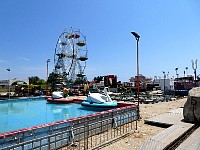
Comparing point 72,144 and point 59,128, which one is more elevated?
point 59,128

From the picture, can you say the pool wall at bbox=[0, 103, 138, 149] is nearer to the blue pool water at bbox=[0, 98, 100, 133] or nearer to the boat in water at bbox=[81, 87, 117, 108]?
the blue pool water at bbox=[0, 98, 100, 133]

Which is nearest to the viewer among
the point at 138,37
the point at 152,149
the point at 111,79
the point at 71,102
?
the point at 152,149

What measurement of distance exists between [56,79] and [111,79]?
12234 millimetres

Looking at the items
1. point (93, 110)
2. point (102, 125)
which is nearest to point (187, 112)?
point (102, 125)

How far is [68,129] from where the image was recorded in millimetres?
6730

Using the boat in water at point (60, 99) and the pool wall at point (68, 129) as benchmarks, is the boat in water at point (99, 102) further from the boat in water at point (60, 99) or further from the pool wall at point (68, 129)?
the pool wall at point (68, 129)

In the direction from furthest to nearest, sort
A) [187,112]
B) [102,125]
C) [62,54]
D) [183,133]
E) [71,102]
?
[62,54] → [71,102] → [187,112] → [102,125] → [183,133]

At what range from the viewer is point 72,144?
6883mm

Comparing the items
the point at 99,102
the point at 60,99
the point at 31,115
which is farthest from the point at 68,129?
the point at 60,99

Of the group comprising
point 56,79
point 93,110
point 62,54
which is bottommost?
point 93,110

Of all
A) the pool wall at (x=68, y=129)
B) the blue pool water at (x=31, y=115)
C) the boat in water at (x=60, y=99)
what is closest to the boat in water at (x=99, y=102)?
the blue pool water at (x=31, y=115)

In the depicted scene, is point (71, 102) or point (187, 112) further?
point (71, 102)

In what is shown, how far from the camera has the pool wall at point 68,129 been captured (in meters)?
5.61

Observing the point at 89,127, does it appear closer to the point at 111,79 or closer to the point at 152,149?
the point at 152,149
